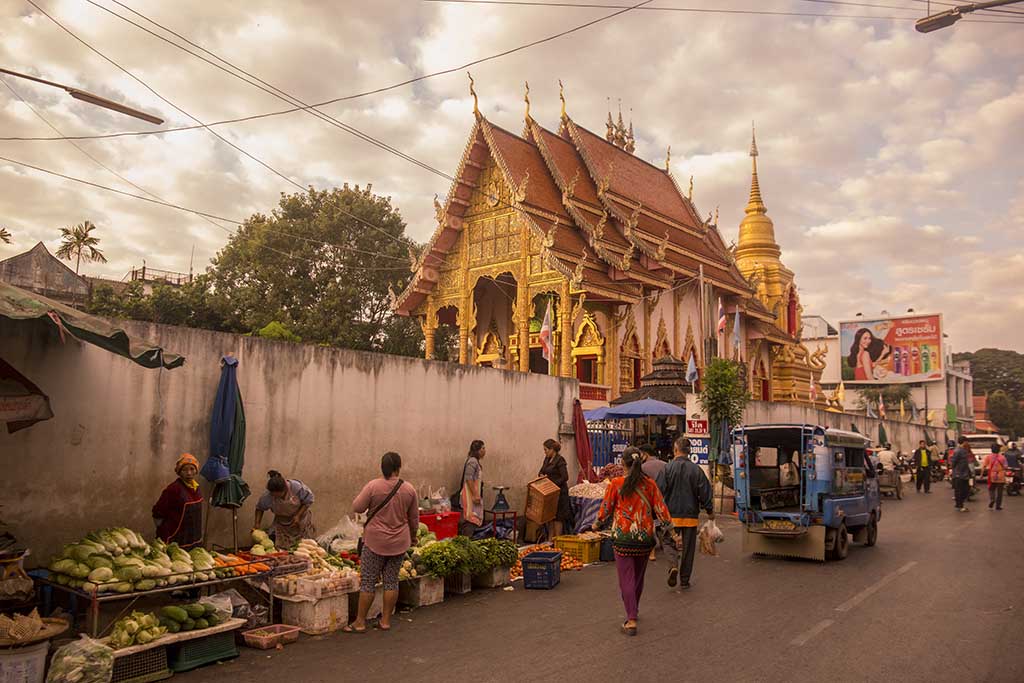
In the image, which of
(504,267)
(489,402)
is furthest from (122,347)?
(504,267)

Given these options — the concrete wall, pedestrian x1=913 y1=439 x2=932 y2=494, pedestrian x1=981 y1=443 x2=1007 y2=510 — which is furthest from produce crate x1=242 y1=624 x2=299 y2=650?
pedestrian x1=913 y1=439 x2=932 y2=494

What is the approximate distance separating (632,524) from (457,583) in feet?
8.81

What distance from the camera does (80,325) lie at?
235 inches

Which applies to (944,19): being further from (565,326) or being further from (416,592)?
(565,326)

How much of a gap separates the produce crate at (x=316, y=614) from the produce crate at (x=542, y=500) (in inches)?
209

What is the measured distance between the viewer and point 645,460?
11594mm

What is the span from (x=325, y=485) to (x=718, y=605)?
16.3 feet

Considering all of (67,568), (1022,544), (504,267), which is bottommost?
(1022,544)

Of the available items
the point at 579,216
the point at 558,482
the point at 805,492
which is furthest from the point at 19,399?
the point at 579,216

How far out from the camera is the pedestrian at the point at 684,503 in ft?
29.6

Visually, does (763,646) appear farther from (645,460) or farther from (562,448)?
(562,448)

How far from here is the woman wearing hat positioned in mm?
7176

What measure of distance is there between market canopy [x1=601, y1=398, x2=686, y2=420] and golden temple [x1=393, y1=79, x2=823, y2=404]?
267cm

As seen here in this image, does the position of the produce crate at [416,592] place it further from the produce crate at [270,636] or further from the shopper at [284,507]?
the produce crate at [270,636]
